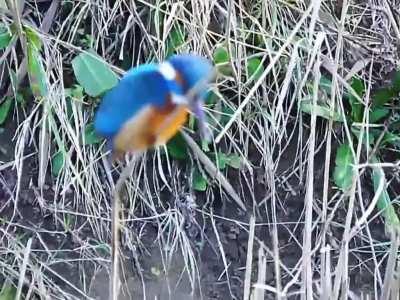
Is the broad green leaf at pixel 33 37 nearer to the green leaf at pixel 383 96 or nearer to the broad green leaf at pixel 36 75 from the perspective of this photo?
the broad green leaf at pixel 36 75

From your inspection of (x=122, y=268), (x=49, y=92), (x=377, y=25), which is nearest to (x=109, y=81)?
(x=49, y=92)

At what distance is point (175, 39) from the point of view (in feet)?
5.18

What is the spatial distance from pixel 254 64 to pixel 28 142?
1.40ft

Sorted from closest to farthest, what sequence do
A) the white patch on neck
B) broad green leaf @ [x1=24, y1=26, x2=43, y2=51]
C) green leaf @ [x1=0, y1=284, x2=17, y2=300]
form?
the white patch on neck → green leaf @ [x1=0, y1=284, x2=17, y2=300] → broad green leaf @ [x1=24, y1=26, x2=43, y2=51]

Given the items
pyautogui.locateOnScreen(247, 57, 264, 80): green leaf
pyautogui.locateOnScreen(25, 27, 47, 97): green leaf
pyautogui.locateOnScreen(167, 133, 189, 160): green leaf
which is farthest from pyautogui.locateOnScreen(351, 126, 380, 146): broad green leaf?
pyautogui.locateOnScreen(25, 27, 47, 97): green leaf

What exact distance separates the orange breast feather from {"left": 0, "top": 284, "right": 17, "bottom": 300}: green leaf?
1.02m

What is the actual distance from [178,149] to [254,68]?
8.0 inches

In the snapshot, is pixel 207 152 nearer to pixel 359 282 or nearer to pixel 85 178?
pixel 85 178

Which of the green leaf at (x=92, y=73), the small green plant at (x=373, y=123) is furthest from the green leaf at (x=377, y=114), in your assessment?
the green leaf at (x=92, y=73)

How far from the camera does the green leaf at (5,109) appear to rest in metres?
1.55

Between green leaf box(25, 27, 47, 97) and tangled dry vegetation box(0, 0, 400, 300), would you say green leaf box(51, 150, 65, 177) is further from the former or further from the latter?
green leaf box(25, 27, 47, 97)

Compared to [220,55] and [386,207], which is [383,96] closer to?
[386,207]

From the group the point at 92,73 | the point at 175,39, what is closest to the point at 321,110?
the point at 175,39

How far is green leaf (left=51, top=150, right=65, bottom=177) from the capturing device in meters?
1.52
